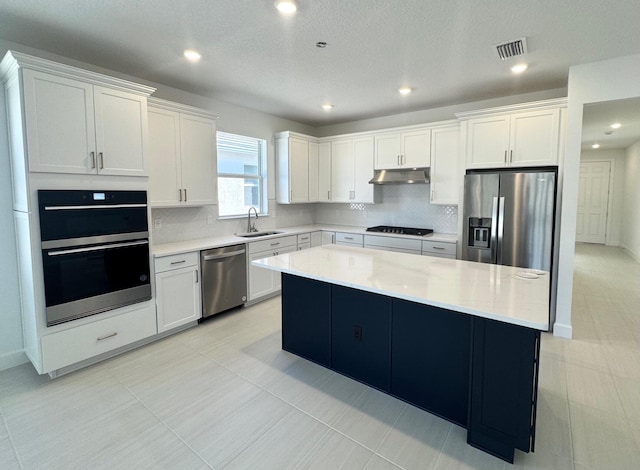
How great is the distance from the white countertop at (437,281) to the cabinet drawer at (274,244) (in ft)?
4.08

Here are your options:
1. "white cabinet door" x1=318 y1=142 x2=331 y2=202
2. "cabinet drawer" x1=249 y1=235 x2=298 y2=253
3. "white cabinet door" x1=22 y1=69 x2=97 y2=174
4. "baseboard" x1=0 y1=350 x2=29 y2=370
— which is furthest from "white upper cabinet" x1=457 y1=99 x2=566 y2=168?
"baseboard" x1=0 y1=350 x2=29 y2=370

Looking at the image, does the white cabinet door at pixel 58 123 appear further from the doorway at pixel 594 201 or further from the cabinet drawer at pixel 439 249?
the doorway at pixel 594 201

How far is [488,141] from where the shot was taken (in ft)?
12.6

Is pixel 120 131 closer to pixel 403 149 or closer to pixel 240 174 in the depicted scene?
pixel 240 174

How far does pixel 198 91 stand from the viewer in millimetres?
3932

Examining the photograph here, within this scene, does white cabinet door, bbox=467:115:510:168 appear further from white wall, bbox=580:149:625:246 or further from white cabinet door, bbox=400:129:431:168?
white wall, bbox=580:149:625:246

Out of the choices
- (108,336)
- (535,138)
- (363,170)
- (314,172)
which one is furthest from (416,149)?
(108,336)

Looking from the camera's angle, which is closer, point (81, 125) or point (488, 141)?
point (81, 125)

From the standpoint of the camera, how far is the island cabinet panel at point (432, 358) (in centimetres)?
204

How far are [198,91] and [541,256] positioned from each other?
427cm

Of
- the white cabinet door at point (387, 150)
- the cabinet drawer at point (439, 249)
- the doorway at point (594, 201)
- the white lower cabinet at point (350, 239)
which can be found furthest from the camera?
the doorway at point (594, 201)

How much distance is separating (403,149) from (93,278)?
13.0 ft

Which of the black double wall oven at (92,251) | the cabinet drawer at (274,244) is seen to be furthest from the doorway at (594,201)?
the black double wall oven at (92,251)

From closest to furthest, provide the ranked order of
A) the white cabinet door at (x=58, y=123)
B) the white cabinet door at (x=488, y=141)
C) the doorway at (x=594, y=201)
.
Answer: the white cabinet door at (x=58, y=123)
the white cabinet door at (x=488, y=141)
the doorway at (x=594, y=201)
